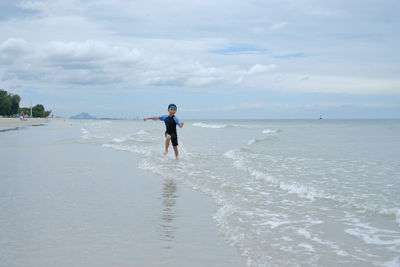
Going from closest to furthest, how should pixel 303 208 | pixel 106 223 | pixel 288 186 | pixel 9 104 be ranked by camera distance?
pixel 106 223
pixel 303 208
pixel 288 186
pixel 9 104

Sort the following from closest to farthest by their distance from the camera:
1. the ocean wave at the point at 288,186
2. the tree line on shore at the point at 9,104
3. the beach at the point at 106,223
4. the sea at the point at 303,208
Answer: the beach at the point at 106,223
the sea at the point at 303,208
the ocean wave at the point at 288,186
the tree line on shore at the point at 9,104

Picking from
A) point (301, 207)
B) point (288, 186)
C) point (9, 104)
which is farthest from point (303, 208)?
point (9, 104)

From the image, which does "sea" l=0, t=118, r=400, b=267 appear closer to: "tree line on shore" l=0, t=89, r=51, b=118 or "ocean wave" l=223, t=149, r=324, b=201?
"ocean wave" l=223, t=149, r=324, b=201

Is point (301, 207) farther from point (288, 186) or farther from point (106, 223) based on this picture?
point (106, 223)

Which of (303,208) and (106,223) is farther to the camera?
(303,208)

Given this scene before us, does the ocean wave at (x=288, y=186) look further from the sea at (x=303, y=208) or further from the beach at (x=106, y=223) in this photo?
the beach at (x=106, y=223)

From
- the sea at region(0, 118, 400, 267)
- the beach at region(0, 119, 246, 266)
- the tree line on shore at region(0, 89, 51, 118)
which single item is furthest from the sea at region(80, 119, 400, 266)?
the tree line on shore at region(0, 89, 51, 118)

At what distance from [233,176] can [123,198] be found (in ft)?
13.4

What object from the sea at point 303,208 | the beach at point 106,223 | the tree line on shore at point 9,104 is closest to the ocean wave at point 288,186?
the sea at point 303,208

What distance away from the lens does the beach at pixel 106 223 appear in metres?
4.57

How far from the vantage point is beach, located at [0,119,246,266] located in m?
4.57

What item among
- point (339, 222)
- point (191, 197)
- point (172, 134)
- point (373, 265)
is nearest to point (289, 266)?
point (373, 265)

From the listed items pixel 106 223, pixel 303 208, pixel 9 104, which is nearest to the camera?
pixel 106 223

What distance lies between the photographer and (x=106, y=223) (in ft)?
19.6
